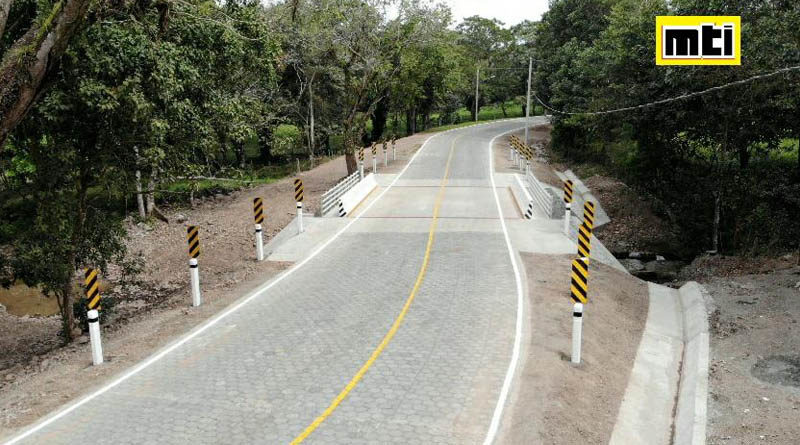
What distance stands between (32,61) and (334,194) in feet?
44.0

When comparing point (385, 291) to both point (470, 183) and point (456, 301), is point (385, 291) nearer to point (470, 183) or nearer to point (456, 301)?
point (456, 301)

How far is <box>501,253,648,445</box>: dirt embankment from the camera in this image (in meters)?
7.75

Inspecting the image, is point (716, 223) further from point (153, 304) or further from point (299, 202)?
point (153, 304)

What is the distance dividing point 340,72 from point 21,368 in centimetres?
2380

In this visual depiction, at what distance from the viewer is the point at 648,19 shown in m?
26.6

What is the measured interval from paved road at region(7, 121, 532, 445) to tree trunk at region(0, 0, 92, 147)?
4.67 metres

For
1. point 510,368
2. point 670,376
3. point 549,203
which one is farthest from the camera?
point 549,203

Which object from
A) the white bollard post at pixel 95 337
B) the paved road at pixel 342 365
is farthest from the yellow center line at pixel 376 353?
the white bollard post at pixel 95 337

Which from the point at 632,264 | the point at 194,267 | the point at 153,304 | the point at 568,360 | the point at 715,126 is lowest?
the point at 632,264

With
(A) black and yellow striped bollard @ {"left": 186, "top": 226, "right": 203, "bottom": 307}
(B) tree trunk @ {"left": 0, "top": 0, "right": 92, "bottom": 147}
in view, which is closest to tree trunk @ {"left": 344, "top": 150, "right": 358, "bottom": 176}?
(A) black and yellow striped bollard @ {"left": 186, "top": 226, "right": 203, "bottom": 307}

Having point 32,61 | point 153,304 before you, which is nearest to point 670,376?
point 32,61

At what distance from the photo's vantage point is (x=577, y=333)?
374 inches

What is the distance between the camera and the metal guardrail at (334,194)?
21688mm

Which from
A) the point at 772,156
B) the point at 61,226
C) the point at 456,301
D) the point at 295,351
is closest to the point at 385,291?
the point at 456,301
